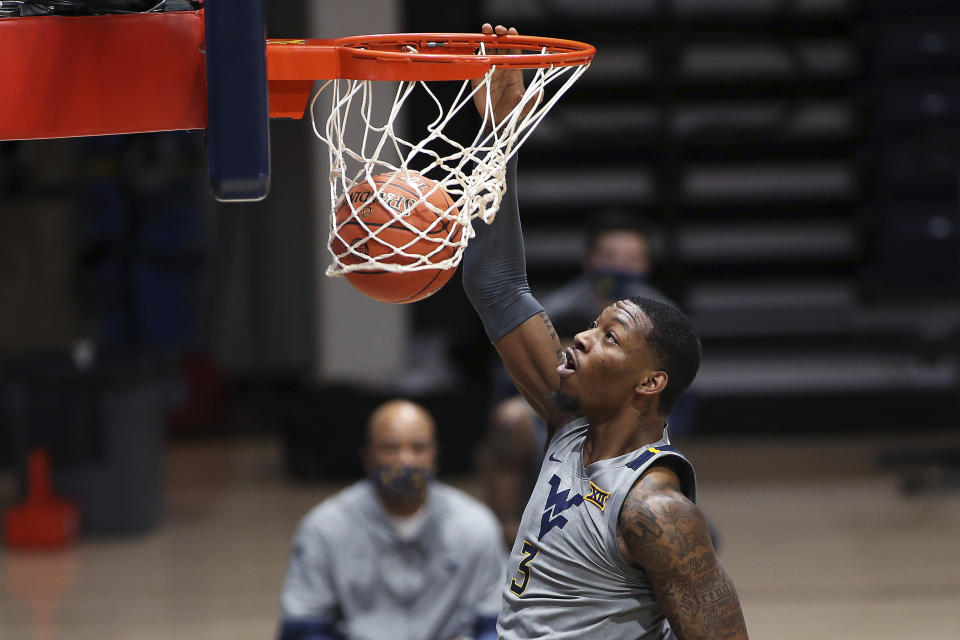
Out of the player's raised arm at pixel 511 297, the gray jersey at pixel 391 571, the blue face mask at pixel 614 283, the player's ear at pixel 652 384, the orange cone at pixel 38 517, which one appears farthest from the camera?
the orange cone at pixel 38 517

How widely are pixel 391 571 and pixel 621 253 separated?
1532mm

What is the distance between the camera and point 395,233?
264 centimetres

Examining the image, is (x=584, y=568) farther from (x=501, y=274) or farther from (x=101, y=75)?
(x=101, y=75)

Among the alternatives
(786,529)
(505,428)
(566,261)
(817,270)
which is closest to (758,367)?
(817,270)

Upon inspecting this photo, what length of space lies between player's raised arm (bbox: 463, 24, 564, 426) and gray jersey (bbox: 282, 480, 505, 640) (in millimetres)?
1785

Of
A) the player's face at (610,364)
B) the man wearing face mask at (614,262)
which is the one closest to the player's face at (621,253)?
the man wearing face mask at (614,262)

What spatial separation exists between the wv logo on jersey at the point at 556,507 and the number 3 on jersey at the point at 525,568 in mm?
31

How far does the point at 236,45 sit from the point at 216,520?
5.77 meters

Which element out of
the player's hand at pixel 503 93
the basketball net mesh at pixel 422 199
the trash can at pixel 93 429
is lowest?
the trash can at pixel 93 429

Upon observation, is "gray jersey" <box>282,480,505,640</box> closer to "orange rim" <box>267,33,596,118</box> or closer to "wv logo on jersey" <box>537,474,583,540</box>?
"wv logo on jersey" <box>537,474,583,540</box>

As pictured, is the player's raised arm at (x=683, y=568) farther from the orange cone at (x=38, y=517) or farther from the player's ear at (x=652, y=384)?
the orange cone at (x=38, y=517)

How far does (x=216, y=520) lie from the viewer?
7707 mm

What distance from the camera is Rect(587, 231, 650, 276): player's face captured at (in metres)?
5.09

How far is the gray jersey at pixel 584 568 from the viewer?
254 centimetres
